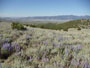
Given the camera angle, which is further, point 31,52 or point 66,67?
point 31,52

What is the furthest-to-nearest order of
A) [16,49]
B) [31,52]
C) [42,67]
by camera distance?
1. [16,49]
2. [31,52]
3. [42,67]

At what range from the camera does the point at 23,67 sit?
2.91 m

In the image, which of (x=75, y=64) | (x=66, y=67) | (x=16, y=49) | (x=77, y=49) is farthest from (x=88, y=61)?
(x=16, y=49)

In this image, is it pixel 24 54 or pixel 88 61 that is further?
pixel 24 54

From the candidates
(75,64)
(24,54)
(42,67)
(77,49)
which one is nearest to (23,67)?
(42,67)

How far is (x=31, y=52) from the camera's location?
4.13m

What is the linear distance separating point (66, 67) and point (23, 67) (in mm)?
1130

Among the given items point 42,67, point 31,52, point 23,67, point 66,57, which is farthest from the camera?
point 31,52

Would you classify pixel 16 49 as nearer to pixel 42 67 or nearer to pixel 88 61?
pixel 42 67

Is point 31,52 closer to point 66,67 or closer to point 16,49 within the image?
point 16,49

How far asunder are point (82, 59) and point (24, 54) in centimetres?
181

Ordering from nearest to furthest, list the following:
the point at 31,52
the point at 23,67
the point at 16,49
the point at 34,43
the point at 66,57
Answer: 1. the point at 23,67
2. the point at 66,57
3. the point at 31,52
4. the point at 16,49
5. the point at 34,43

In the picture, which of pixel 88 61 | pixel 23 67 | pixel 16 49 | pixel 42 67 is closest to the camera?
pixel 23 67

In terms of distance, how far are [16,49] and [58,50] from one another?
1.52 m
